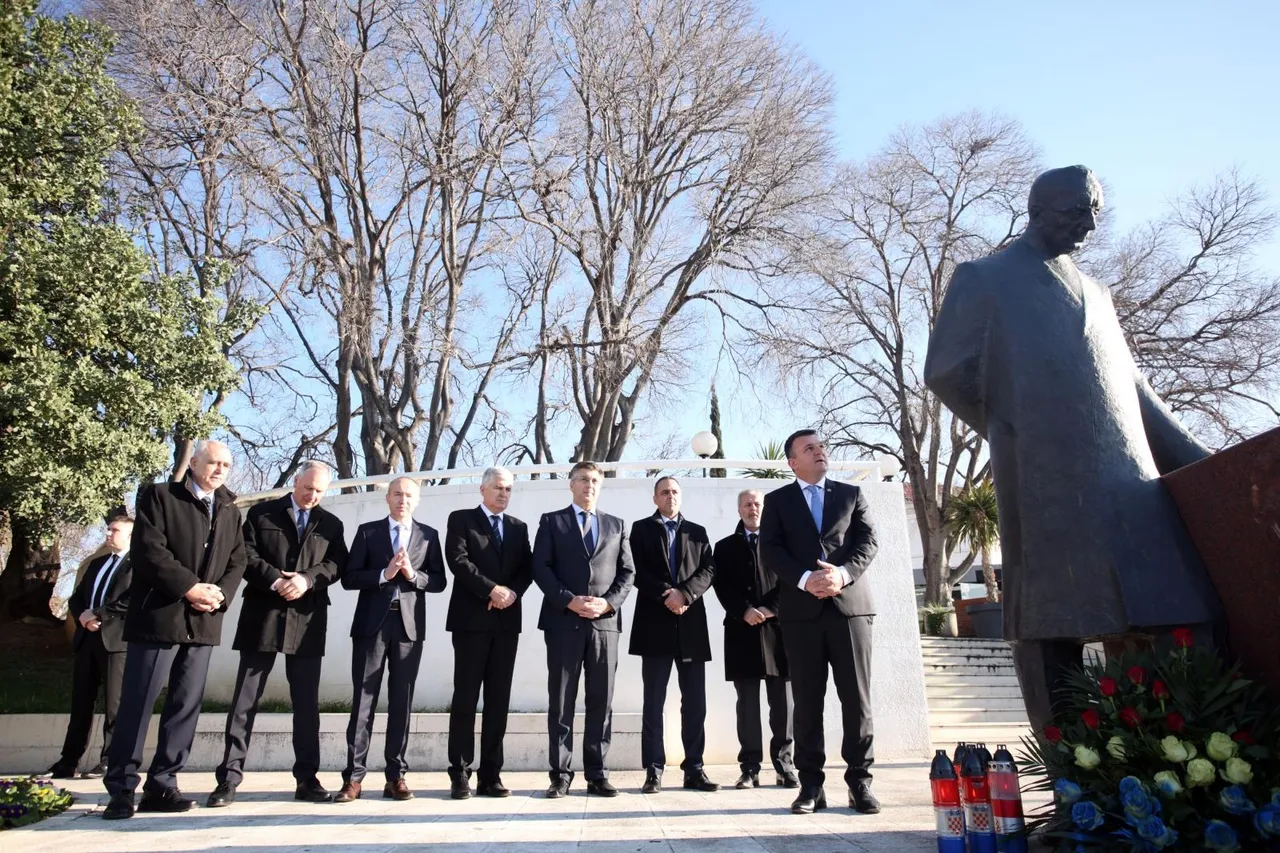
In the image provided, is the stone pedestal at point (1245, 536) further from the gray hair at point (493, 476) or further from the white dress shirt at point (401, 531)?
the white dress shirt at point (401, 531)

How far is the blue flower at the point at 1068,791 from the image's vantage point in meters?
2.37

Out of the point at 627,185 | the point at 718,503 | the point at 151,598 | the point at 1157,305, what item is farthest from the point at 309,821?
the point at 1157,305

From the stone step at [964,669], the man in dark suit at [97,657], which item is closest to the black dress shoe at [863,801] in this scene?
the man in dark suit at [97,657]

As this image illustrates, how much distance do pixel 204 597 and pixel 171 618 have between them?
0.60ft

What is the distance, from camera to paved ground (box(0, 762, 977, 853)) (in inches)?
127

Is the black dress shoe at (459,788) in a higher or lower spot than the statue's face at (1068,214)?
lower

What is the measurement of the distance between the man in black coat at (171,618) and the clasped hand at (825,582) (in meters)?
3.08

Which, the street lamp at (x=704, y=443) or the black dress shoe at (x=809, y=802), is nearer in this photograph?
the black dress shoe at (x=809, y=802)

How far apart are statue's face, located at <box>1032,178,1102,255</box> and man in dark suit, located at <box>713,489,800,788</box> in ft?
9.90

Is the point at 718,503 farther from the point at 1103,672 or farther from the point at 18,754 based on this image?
the point at 18,754

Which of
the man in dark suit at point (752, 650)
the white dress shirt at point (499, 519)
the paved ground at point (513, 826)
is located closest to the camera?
the paved ground at point (513, 826)

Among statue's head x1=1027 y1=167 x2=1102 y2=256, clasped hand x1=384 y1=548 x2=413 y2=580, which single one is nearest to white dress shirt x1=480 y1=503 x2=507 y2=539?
clasped hand x1=384 y1=548 x2=413 y2=580

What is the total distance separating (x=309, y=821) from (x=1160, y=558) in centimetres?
365

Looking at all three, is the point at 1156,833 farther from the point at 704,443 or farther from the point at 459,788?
the point at 704,443
